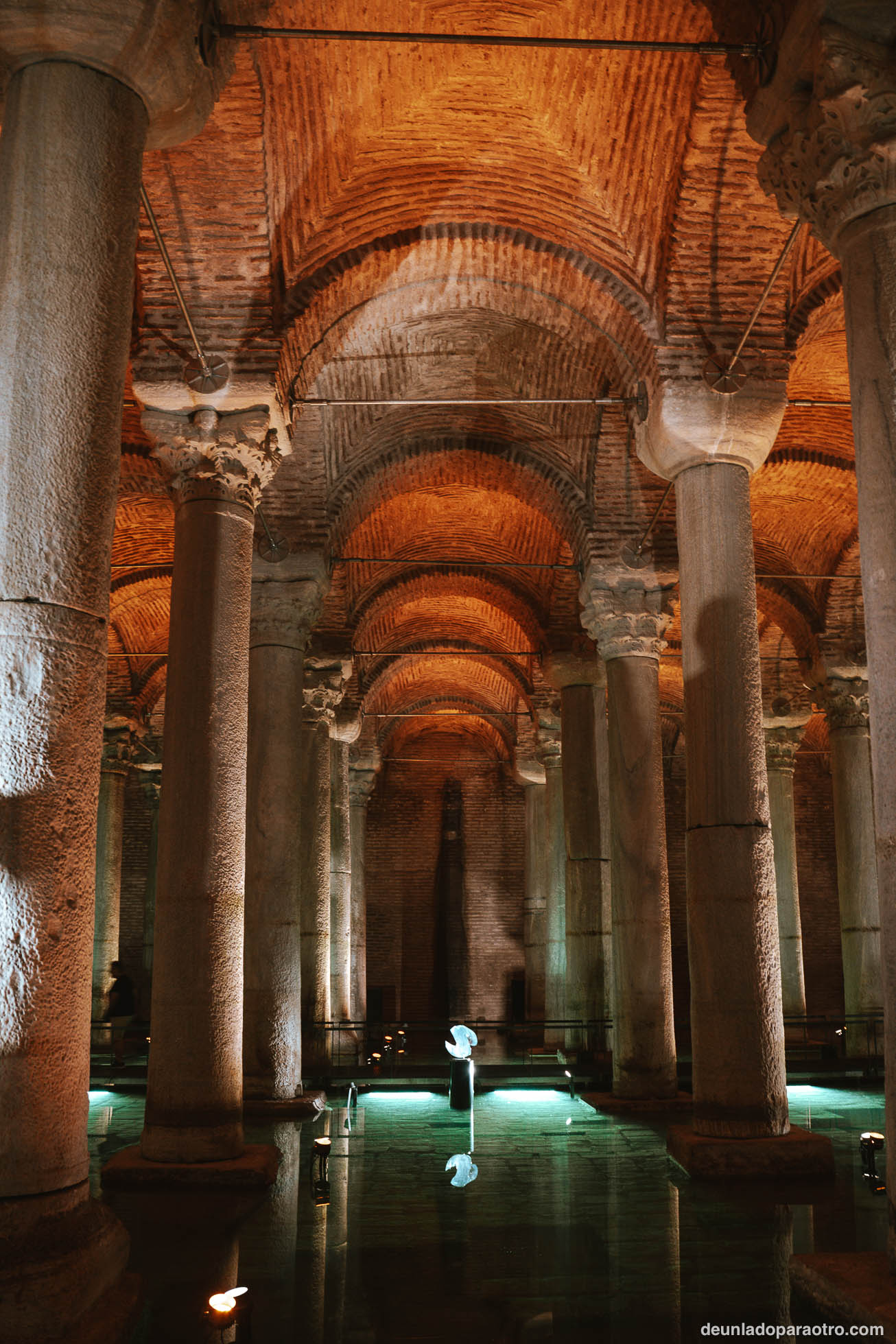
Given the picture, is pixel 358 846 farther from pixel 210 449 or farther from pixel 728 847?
pixel 728 847

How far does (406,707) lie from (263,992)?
1568 cm

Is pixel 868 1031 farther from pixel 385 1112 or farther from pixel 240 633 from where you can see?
pixel 240 633

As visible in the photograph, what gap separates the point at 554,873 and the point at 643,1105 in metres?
7.15

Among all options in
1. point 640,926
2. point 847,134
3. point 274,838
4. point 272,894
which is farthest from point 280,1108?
point 847,134

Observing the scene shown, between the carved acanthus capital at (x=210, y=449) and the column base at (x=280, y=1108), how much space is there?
4.93 metres

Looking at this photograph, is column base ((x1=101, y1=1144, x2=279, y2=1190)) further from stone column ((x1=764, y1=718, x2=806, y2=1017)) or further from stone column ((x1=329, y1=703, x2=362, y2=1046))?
stone column ((x1=764, y1=718, x2=806, y2=1017))

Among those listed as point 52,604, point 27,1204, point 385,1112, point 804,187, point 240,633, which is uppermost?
point 804,187

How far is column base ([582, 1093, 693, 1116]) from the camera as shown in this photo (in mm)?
10180

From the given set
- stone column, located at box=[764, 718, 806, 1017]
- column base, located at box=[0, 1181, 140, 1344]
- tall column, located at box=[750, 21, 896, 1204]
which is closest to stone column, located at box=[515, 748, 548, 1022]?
stone column, located at box=[764, 718, 806, 1017]

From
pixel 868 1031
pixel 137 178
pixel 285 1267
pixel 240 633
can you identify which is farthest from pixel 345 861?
pixel 137 178

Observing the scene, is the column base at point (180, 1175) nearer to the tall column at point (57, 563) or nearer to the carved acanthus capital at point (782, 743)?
the tall column at point (57, 563)

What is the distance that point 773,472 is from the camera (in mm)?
13625

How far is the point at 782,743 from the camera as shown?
1811 cm

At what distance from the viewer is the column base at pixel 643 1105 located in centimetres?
1018
